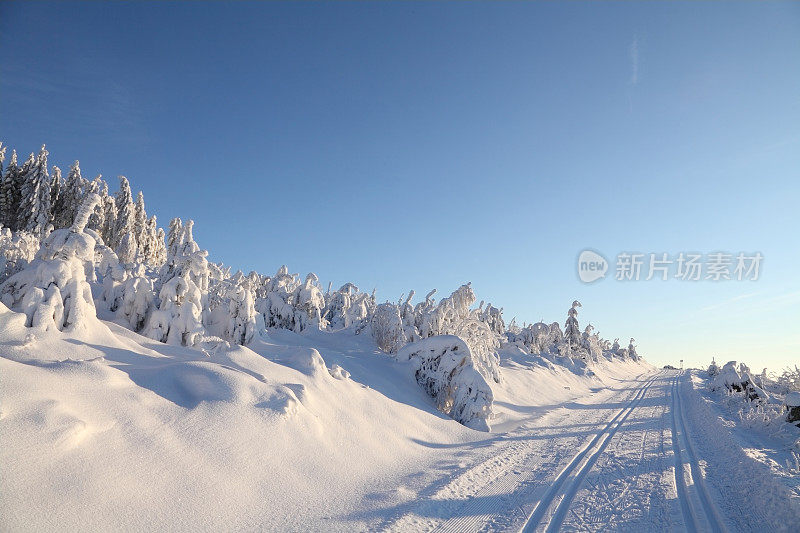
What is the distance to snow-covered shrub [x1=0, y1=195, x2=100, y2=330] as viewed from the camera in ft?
22.4

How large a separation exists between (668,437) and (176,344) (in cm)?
1448

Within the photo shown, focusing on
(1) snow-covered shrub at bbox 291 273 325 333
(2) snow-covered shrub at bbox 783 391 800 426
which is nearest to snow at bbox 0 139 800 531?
(2) snow-covered shrub at bbox 783 391 800 426

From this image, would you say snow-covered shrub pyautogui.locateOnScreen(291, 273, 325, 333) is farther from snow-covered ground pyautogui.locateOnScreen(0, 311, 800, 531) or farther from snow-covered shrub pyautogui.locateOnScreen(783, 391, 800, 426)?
snow-covered shrub pyautogui.locateOnScreen(783, 391, 800, 426)

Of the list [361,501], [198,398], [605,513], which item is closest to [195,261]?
[198,398]

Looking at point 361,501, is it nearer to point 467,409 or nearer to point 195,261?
point 467,409

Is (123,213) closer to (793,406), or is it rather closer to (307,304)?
(307,304)

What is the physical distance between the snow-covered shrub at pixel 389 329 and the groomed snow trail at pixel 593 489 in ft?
25.0

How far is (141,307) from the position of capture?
10.9 meters

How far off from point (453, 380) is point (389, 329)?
6147 millimetres

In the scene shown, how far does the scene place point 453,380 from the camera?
42.8ft

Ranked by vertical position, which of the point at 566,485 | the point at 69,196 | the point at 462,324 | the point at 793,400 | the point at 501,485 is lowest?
the point at 501,485

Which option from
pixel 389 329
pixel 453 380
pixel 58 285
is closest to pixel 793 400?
pixel 453 380

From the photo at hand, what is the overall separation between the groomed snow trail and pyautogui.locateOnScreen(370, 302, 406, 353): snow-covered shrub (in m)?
7.63

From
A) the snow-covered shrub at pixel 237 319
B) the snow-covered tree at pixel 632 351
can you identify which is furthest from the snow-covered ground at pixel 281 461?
the snow-covered tree at pixel 632 351
